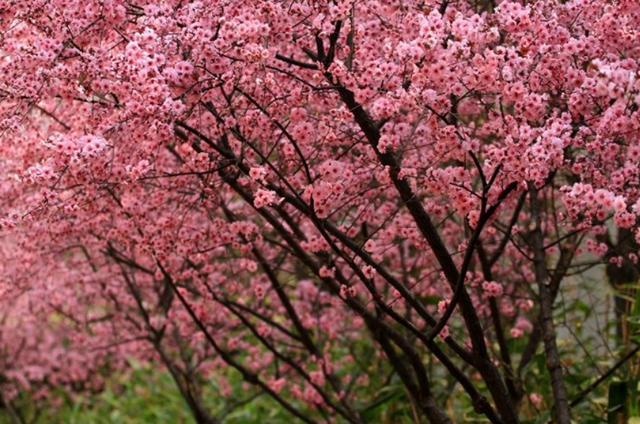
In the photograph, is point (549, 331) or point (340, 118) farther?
point (549, 331)

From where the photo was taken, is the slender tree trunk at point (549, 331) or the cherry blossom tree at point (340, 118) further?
the slender tree trunk at point (549, 331)

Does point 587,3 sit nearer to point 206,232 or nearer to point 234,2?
point 234,2

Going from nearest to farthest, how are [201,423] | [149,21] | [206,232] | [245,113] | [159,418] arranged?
[149,21] < [245,113] < [206,232] < [201,423] < [159,418]

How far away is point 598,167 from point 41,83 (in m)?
2.73

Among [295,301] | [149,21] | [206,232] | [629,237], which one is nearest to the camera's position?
[149,21]

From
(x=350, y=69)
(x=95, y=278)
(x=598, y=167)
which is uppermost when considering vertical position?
(x=95, y=278)

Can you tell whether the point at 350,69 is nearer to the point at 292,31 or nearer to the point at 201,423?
the point at 292,31

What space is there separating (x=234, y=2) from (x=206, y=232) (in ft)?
6.72

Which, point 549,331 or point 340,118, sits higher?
point 340,118

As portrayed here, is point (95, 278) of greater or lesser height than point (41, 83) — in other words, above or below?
above

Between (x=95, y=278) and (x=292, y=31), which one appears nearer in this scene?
(x=292, y=31)

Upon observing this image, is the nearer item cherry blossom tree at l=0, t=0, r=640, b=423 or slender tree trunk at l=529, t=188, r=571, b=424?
cherry blossom tree at l=0, t=0, r=640, b=423

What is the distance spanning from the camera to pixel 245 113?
16.2 ft

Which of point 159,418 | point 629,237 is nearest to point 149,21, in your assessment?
point 629,237
